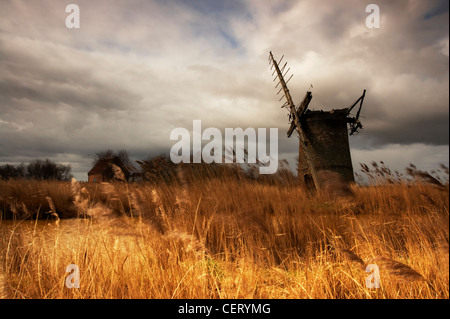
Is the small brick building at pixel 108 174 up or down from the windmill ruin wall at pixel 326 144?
down

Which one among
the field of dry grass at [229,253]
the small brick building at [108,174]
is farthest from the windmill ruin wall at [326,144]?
the small brick building at [108,174]

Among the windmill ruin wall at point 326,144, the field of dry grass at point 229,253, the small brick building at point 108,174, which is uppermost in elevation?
the windmill ruin wall at point 326,144

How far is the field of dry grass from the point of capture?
1.97 metres

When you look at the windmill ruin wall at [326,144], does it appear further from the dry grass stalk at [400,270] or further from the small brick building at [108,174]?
the dry grass stalk at [400,270]

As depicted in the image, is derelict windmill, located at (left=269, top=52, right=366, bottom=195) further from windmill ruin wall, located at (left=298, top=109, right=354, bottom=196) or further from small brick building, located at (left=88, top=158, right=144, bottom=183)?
small brick building, located at (left=88, top=158, right=144, bottom=183)

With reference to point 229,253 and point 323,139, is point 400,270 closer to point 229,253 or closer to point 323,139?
point 229,253

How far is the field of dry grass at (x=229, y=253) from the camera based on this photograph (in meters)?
1.97

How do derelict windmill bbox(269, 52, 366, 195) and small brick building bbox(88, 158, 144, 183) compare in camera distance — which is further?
derelict windmill bbox(269, 52, 366, 195)

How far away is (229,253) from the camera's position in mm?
2848

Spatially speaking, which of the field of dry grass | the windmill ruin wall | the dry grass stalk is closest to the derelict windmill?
the windmill ruin wall

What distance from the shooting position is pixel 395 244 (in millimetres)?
3850
